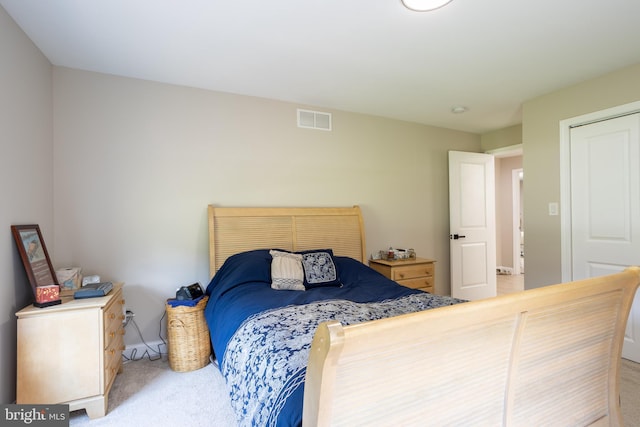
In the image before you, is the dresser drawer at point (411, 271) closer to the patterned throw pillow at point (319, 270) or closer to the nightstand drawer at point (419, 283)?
the nightstand drawer at point (419, 283)

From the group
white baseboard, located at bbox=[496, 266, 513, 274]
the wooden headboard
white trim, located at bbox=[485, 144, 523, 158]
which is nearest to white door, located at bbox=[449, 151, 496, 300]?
white trim, located at bbox=[485, 144, 523, 158]

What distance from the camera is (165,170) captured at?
9.10 ft

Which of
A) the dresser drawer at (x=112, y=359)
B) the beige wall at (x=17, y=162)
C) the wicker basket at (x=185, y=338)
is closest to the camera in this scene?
the beige wall at (x=17, y=162)

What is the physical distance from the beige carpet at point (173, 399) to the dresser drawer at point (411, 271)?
1.69 meters

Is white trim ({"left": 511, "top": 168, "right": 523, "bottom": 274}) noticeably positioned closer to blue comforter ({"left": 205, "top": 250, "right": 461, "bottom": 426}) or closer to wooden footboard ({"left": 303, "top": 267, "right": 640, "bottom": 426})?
blue comforter ({"left": 205, "top": 250, "right": 461, "bottom": 426})

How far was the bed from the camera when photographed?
0.80 metres

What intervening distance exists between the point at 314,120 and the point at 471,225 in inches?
100

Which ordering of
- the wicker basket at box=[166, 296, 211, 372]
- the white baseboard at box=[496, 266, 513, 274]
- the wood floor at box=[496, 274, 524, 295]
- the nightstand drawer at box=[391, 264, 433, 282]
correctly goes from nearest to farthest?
the wicker basket at box=[166, 296, 211, 372], the nightstand drawer at box=[391, 264, 433, 282], the wood floor at box=[496, 274, 524, 295], the white baseboard at box=[496, 266, 513, 274]

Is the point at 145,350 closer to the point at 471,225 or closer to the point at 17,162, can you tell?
the point at 17,162

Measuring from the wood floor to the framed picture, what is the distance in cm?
539

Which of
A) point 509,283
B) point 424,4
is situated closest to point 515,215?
point 509,283

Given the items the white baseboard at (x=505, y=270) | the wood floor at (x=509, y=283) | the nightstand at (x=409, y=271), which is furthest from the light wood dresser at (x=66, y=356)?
the white baseboard at (x=505, y=270)

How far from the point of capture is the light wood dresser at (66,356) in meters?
1.77

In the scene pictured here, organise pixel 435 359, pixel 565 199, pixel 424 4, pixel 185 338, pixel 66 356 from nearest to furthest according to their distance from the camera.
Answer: pixel 435 359 < pixel 424 4 < pixel 66 356 < pixel 185 338 < pixel 565 199
